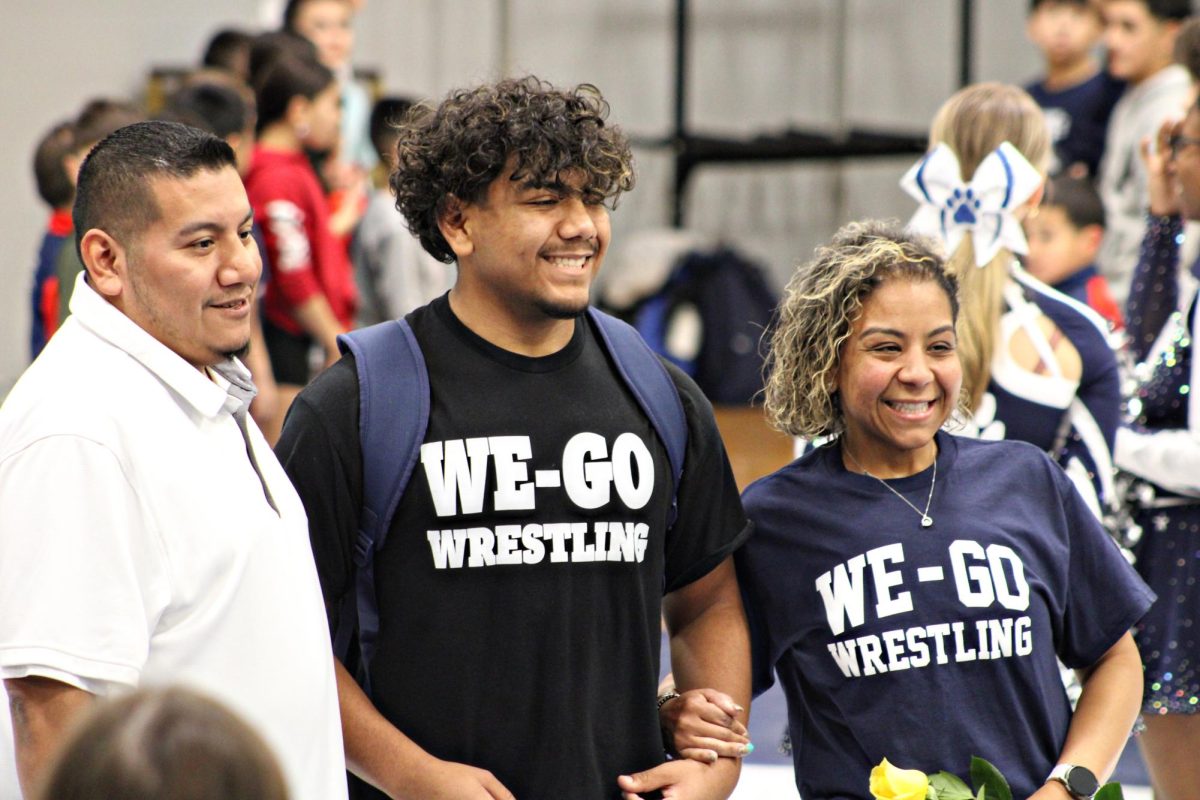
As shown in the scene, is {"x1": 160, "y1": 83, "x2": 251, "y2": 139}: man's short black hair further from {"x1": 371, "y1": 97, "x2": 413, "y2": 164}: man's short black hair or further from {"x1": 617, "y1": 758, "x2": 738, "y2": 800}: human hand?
{"x1": 617, "y1": 758, "x2": 738, "y2": 800}: human hand

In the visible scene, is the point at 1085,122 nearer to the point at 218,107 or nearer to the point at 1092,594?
the point at 218,107

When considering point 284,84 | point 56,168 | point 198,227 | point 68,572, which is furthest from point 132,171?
point 284,84

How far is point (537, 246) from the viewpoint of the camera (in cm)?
229

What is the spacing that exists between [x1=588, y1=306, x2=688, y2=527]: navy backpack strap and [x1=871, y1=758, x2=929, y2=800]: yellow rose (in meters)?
0.50

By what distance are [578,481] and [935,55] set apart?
1042 centimetres

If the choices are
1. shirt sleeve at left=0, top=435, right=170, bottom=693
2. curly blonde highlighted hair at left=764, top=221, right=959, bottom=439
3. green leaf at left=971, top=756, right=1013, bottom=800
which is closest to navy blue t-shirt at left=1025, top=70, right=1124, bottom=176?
curly blonde highlighted hair at left=764, top=221, right=959, bottom=439

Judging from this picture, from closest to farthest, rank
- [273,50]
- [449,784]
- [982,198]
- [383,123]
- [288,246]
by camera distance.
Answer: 1. [449,784]
2. [982,198]
3. [288,246]
4. [273,50]
5. [383,123]

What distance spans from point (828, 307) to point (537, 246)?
21.3 inches

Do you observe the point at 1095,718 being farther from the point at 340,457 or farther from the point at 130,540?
the point at 130,540

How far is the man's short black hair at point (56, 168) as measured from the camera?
500 cm

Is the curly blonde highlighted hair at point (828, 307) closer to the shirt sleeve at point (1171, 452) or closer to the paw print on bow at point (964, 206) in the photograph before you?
the paw print on bow at point (964, 206)

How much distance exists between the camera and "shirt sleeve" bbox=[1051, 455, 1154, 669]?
8.16ft

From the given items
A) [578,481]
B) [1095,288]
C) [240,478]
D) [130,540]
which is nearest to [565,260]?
[578,481]

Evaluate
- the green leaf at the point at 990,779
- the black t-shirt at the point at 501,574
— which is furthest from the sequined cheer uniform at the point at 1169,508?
the black t-shirt at the point at 501,574
